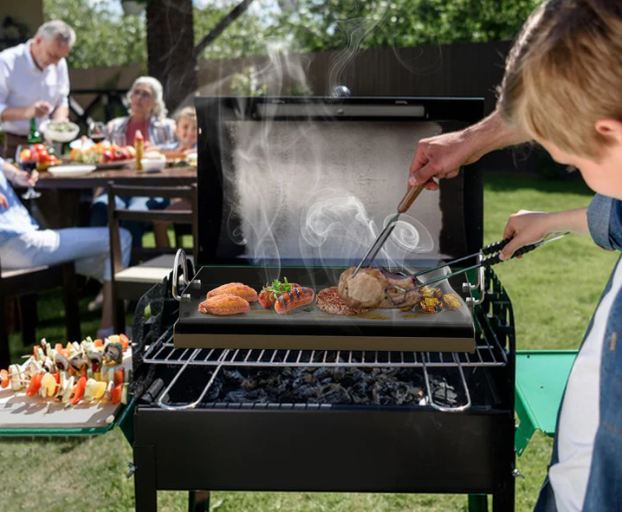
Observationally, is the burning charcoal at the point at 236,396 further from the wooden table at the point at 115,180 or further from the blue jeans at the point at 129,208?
the blue jeans at the point at 129,208

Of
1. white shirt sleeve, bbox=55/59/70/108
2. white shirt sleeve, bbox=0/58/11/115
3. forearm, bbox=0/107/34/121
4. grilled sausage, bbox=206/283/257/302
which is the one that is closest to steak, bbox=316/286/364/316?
grilled sausage, bbox=206/283/257/302

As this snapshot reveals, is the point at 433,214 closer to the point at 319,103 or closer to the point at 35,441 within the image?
the point at 319,103

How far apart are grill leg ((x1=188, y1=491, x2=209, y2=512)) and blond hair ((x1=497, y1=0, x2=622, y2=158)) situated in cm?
177

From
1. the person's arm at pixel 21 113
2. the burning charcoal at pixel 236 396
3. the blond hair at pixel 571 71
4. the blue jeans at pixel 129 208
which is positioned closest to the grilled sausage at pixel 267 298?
the burning charcoal at pixel 236 396

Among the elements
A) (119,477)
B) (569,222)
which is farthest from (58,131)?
(569,222)

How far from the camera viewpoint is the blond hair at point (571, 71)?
0.97 meters

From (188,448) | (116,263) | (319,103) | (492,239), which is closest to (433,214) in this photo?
(319,103)

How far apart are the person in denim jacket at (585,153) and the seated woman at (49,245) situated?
10.4ft

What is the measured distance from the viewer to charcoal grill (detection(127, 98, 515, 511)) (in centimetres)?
159

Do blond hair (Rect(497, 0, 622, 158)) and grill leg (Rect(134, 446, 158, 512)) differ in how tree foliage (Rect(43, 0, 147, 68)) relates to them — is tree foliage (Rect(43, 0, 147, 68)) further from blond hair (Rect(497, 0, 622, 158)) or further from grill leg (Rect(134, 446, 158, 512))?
blond hair (Rect(497, 0, 622, 158))

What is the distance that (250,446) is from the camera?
5.30 ft

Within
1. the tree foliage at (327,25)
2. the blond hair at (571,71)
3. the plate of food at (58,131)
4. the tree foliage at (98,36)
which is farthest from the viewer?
the tree foliage at (98,36)

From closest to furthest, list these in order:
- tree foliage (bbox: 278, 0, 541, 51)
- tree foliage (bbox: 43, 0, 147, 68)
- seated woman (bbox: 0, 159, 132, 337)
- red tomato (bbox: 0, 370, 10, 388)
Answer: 1. red tomato (bbox: 0, 370, 10, 388)
2. seated woman (bbox: 0, 159, 132, 337)
3. tree foliage (bbox: 278, 0, 541, 51)
4. tree foliage (bbox: 43, 0, 147, 68)

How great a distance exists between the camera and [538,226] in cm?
171
